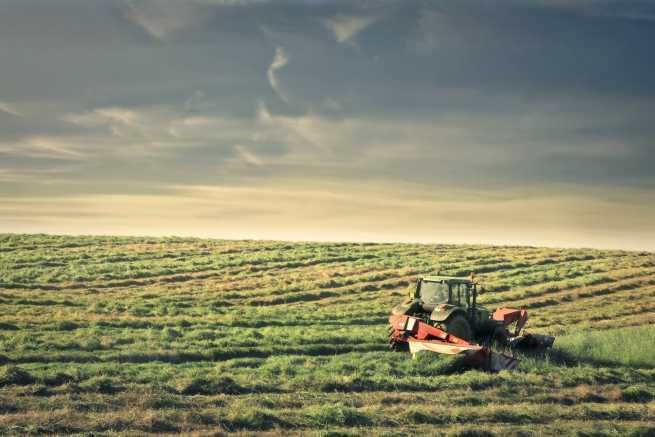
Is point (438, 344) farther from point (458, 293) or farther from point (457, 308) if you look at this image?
point (458, 293)

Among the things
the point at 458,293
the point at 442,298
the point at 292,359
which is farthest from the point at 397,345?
the point at 292,359

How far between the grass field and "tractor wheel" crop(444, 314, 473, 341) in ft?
5.17

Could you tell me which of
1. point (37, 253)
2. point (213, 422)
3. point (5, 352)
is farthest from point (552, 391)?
point (37, 253)

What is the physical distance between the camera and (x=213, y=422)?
11188 millimetres

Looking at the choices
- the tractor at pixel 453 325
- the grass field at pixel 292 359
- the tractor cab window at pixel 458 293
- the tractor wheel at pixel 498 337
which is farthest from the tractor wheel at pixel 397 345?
the tractor wheel at pixel 498 337

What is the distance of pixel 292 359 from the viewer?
17.7 metres

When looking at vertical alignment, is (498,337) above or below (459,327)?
below

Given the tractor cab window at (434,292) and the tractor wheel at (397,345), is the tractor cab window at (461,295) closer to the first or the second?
the tractor cab window at (434,292)

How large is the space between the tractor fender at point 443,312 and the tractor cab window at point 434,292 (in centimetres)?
A: 125

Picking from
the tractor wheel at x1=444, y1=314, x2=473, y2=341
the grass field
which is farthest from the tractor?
the grass field

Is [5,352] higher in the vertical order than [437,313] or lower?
lower

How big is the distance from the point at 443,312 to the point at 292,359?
4334 millimetres

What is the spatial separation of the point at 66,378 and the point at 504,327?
12891 millimetres

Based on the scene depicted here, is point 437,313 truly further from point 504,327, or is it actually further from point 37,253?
point 37,253
